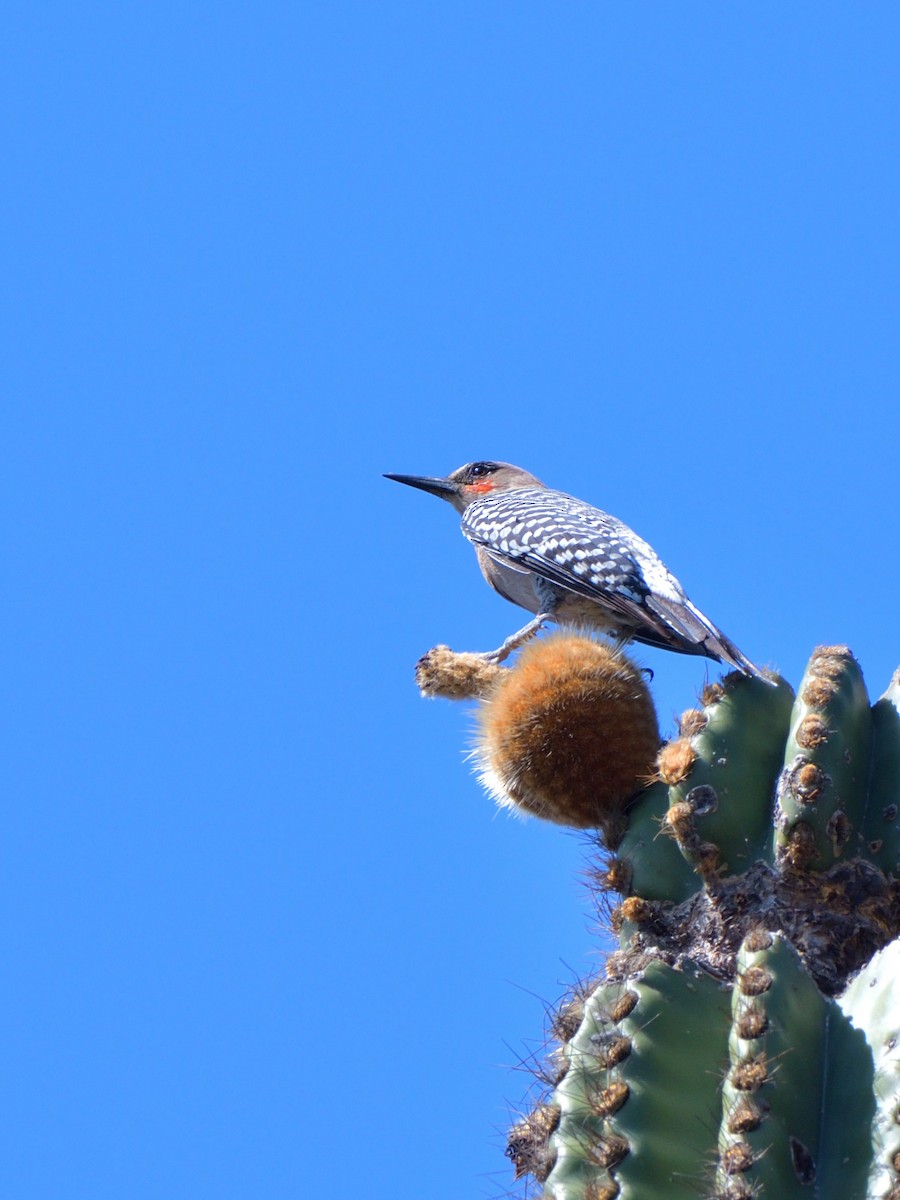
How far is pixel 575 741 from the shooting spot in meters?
4.25

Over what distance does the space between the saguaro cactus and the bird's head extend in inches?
182

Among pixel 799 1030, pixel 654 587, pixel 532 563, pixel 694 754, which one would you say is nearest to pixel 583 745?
pixel 694 754

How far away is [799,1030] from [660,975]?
0.32m

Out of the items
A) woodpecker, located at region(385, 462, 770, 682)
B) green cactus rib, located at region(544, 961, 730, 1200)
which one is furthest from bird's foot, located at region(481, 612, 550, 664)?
green cactus rib, located at region(544, 961, 730, 1200)

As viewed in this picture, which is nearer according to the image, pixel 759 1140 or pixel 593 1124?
pixel 759 1140

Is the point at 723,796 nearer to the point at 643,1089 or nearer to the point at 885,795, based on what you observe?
the point at 885,795

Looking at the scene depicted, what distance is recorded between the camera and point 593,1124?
120 inches

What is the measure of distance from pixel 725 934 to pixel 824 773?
49 centimetres

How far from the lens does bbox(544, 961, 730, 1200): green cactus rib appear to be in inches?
116

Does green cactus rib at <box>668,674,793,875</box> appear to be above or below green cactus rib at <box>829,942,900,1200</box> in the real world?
above

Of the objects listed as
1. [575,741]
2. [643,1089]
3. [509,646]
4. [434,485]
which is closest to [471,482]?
[434,485]

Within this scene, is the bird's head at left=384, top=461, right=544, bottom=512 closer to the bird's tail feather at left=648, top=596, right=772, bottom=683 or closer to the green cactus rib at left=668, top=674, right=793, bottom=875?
the bird's tail feather at left=648, top=596, right=772, bottom=683

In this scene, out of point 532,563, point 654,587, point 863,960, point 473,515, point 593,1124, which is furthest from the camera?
point 473,515

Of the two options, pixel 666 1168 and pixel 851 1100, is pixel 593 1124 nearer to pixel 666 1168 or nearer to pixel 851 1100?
pixel 666 1168
